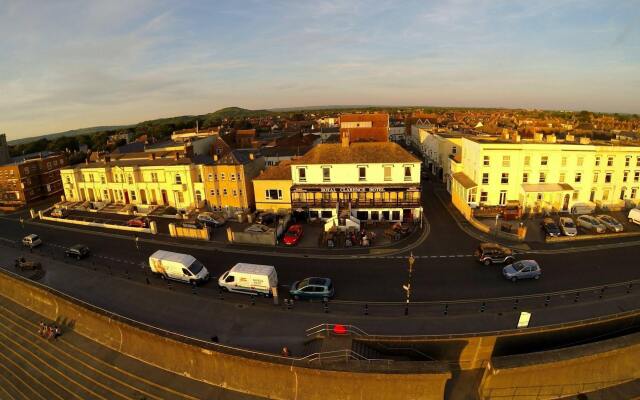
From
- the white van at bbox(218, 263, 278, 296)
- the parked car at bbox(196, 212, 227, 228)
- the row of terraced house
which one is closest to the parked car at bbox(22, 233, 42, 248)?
the row of terraced house

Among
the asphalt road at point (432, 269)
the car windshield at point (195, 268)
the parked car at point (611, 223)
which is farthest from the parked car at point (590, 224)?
the car windshield at point (195, 268)

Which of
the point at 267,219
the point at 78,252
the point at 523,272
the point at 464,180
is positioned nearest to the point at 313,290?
the point at 523,272

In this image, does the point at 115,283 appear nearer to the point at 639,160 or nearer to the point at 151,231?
the point at 151,231

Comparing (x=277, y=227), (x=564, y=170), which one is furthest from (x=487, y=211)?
(x=277, y=227)

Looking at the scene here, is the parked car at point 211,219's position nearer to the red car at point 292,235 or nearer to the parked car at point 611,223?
the red car at point 292,235

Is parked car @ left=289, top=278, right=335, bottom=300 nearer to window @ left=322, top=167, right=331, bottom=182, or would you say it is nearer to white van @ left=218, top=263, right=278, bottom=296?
white van @ left=218, top=263, right=278, bottom=296

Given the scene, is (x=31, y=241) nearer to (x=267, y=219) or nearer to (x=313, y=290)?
(x=267, y=219)
